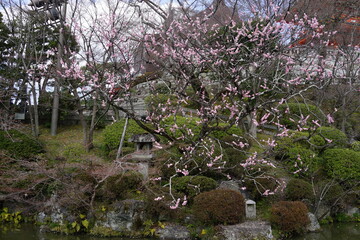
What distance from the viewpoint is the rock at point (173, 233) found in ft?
22.9

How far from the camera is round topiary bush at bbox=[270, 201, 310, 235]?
6970 millimetres

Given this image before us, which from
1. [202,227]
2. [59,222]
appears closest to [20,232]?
[59,222]

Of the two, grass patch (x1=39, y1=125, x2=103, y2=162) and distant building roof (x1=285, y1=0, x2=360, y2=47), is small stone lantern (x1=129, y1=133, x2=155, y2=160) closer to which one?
grass patch (x1=39, y1=125, x2=103, y2=162)

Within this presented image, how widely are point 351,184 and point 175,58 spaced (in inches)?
245

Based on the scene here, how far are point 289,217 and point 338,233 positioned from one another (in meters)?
1.69

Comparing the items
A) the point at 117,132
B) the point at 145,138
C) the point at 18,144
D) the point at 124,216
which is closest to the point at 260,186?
the point at 145,138

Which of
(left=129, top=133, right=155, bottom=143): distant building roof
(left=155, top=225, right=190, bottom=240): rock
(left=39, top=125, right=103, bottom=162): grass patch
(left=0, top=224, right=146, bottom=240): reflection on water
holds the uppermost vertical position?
(left=129, top=133, right=155, bottom=143): distant building roof

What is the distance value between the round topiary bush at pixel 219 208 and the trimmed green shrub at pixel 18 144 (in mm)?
5768

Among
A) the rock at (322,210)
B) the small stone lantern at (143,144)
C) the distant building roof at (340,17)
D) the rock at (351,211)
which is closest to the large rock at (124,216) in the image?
Answer: the small stone lantern at (143,144)

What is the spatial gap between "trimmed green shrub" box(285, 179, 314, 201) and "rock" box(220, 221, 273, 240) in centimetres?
152

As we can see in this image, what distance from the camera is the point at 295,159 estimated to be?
30.4 feet

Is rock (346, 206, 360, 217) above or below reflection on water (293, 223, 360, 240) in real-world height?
above

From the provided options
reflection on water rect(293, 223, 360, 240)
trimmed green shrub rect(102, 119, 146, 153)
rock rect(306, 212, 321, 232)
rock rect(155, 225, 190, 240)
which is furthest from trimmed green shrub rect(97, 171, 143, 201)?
rock rect(306, 212, 321, 232)

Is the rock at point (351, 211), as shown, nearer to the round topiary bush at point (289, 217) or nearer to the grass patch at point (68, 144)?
the round topiary bush at point (289, 217)
